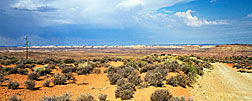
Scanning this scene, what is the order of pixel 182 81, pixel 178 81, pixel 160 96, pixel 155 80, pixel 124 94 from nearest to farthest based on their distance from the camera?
pixel 160 96, pixel 124 94, pixel 155 80, pixel 178 81, pixel 182 81

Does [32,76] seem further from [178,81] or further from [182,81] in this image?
[182,81]

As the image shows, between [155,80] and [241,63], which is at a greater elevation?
[155,80]

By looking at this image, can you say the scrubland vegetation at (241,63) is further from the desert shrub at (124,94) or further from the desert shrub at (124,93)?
the desert shrub at (124,94)

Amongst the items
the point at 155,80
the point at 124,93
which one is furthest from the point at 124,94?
the point at 155,80

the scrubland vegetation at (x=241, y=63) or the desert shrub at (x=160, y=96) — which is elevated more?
the desert shrub at (x=160, y=96)

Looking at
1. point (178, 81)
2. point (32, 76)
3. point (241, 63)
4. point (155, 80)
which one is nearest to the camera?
point (155, 80)

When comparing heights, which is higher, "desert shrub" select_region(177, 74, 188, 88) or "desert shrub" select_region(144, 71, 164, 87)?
"desert shrub" select_region(144, 71, 164, 87)

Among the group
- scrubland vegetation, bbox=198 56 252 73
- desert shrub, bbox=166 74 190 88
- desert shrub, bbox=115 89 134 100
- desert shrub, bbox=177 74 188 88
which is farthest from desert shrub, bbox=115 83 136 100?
scrubland vegetation, bbox=198 56 252 73

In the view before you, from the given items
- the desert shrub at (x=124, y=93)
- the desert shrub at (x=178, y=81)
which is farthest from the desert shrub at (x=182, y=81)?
the desert shrub at (x=124, y=93)

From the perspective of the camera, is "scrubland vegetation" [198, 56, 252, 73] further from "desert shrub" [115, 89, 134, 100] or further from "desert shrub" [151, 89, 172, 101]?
"desert shrub" [115, 89, 134, 100]

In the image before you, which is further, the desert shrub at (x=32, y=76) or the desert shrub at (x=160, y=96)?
the desert shrub at (x=32, y=76)

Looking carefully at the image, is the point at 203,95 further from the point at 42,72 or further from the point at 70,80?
the point at 42,72

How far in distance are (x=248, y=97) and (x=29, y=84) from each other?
16.2 m

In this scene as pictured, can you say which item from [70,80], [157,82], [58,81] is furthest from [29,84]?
[157,82]
